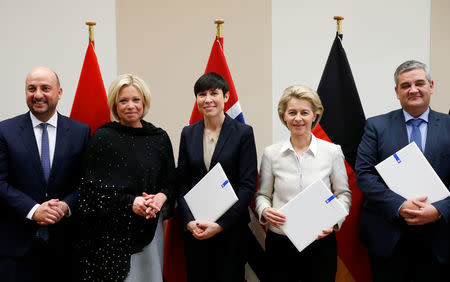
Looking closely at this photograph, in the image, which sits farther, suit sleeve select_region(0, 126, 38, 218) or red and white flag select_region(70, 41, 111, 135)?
red and white flag select_region(70, 41, 111, 135)

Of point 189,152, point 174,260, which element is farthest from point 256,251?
point 189,152

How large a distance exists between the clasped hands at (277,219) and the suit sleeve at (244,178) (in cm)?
16

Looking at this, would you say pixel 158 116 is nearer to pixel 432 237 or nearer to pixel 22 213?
pixel 22 213

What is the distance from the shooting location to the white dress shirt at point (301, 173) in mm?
1915

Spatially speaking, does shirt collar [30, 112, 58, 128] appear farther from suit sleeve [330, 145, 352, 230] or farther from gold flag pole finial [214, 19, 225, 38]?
suit sleeve [330, 145, 352, 230]

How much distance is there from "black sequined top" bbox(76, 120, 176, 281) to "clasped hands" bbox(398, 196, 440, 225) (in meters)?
1.28

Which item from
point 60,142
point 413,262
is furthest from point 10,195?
point 413,262

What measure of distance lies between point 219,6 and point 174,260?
7.80 feet

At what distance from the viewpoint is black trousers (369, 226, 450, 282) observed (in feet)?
6.22

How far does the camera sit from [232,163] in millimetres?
2006

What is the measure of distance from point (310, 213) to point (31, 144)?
1601mm

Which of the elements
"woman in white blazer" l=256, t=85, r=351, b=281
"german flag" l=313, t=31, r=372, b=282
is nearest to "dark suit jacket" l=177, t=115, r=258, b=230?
"woman in white blazer" l=256, t=85, r=351, b=281

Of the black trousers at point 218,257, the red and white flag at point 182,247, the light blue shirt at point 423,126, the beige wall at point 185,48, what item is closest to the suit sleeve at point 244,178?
the black trousers at point 218,257

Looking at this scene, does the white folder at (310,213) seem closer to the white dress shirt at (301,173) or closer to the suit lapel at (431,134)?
the white dress shirt at (301,173)
